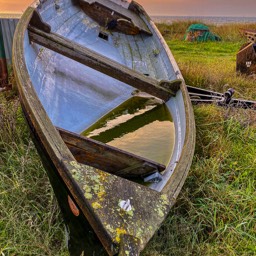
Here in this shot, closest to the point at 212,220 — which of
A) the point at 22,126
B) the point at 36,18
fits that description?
the point at 22,126

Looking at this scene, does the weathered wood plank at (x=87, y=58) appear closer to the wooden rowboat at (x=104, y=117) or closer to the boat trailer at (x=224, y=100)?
the wooden rowboat at (x=104, y=117)

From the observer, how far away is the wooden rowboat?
1.41 metres

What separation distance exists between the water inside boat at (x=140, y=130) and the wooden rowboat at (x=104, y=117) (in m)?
0.01

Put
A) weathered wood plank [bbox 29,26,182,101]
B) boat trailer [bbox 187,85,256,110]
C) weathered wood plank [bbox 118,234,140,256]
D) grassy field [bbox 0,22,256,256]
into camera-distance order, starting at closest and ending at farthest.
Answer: weathered wood plank [bbox 118,234,140,256] → grassy field [bbox 0,22,256,256] → weathered wood plank [bbox 29,26,182,101] → boat trailer [bbox 187,85,256,110]

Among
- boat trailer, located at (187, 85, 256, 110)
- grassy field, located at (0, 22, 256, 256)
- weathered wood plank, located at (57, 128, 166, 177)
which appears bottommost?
boat trailer, located at (187, 85, 256, 110)

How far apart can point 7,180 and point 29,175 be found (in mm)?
170

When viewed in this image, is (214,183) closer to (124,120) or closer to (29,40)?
(124,120)

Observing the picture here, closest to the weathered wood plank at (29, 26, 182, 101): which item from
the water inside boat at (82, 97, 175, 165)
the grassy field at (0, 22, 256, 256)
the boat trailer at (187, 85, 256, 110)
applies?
the water inside boat at (82, 97, 175, 165)

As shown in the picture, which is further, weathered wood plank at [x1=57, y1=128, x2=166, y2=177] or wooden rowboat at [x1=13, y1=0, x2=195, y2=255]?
weathered wood plank at [x1=57, y1=128, x2=166, y2=177]

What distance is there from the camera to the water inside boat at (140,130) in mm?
2773

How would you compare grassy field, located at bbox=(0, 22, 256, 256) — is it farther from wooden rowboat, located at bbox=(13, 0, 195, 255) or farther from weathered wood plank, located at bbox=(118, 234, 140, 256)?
weathered wood plank, located at bbox=(118, 234, 140, 256)

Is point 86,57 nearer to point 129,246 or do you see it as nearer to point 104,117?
point 104,117

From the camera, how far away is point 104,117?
3359 millimetres

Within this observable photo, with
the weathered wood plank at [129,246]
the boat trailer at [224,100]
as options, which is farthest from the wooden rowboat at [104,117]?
the boat trailer at [224,100]
